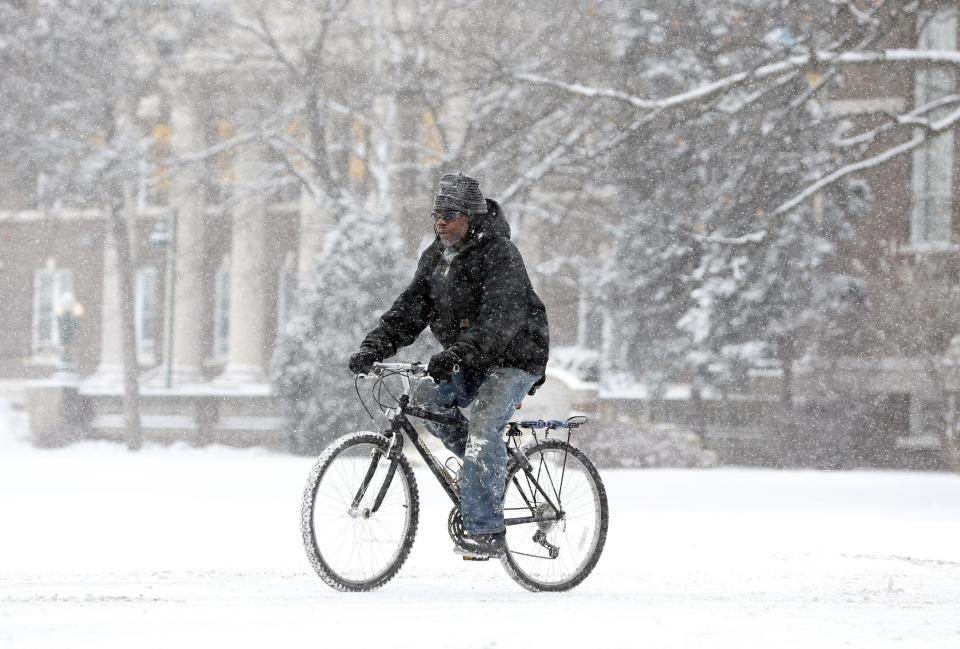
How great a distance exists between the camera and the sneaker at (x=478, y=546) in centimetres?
639

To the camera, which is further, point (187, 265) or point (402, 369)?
point (187, 265)

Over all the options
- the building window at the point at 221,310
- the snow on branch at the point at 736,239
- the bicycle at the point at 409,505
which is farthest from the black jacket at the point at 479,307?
the building window at the point at 221,310

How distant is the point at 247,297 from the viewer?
35406mm

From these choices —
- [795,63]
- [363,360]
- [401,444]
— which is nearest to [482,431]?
[401,444]

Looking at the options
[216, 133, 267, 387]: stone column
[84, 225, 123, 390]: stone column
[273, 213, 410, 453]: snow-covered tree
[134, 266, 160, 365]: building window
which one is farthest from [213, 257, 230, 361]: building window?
[273, 213, 410, 453]: snow-covered tree

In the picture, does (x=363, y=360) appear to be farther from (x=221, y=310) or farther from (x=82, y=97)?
(x=221, y=310)

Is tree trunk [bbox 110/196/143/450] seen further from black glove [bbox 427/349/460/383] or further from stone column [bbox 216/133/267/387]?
black glove [bbox 427/349/460/383]

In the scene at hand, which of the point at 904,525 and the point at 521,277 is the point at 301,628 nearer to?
the point at 521,277

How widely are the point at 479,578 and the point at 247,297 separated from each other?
28.7 metres

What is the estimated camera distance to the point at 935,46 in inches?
966

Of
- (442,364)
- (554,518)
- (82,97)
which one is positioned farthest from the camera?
(82,97)

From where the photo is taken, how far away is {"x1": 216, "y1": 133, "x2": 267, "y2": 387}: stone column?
33.5 m

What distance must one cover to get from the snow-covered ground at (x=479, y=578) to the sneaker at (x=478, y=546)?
0.80ft

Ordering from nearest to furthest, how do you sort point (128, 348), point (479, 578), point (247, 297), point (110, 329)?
1. point (479, 578)
2. point (128, 348)
3. point (247, 297)
4. point (110, 329)
